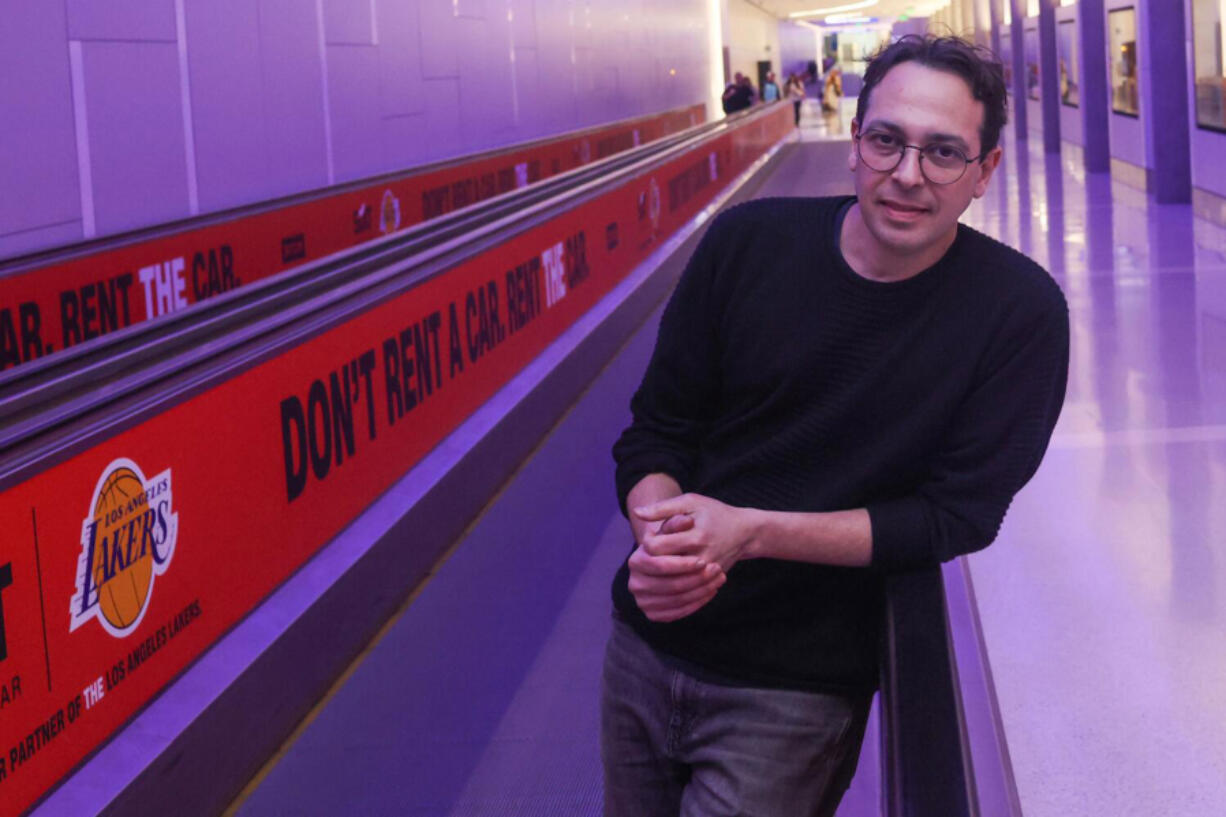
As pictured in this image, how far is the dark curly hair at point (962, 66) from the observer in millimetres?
1619

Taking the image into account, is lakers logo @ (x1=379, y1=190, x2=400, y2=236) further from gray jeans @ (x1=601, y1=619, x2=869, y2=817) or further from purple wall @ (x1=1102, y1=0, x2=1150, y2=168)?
purple wall @ (x1=1102, y1=0, x2=1150, y2=168)

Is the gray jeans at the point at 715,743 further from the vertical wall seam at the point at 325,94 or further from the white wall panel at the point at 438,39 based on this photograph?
the white wall panel at the point at 438,39

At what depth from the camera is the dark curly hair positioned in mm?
1619

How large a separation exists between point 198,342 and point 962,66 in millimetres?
2304

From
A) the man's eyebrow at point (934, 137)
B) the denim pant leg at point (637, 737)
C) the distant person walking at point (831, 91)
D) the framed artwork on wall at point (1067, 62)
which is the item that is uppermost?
the distant person walking at point (831, 91)

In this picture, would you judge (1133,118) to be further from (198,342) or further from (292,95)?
(198,342)

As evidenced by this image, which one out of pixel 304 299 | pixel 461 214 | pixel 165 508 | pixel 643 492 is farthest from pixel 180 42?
pixel 643 492

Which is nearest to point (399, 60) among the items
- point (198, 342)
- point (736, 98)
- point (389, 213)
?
point (389, 213)

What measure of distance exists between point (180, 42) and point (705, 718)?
257 inches

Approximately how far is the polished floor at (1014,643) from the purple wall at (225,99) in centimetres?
209

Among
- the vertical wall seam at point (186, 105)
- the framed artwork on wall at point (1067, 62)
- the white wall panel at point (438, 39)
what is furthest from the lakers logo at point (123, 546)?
the framed artwork on wall at point (1067, 62)

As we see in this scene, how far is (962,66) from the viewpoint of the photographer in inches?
63.8

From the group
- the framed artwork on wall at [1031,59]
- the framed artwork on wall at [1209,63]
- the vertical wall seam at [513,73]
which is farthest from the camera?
the framed artwork on wall at [1031,59]

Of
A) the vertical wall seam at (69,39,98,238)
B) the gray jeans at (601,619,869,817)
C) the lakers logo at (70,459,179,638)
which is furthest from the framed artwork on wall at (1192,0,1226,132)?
the gray jeans at (601,619,869,817)
